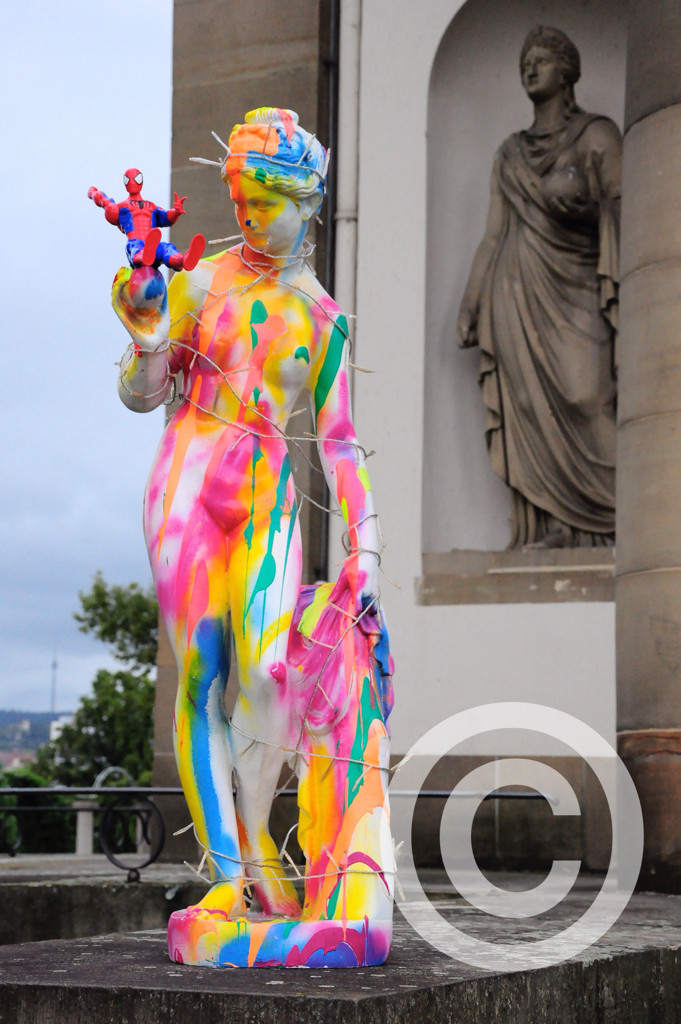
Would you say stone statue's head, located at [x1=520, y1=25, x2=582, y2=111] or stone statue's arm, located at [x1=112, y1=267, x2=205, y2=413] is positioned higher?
stone statue's head, located at [x1=520, y1=25, x2=582, y2=111]

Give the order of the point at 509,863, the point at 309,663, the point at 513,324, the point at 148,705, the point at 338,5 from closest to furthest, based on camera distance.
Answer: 1. the point at 309,663
2. the point at 509,863
3. the point at 513,324
4. the point at 338,5
5. the point at 148,705

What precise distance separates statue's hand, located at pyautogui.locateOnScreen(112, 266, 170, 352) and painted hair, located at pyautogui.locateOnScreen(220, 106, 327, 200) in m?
0.45

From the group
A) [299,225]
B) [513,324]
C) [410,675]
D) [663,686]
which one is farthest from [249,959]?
[513,324]

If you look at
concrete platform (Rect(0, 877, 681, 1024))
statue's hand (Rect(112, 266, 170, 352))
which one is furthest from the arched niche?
statue's hand (Rect(112, 266, 170, 352))

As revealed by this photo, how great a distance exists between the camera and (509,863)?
29.5 ft

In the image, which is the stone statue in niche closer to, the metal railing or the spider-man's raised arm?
the metal railing

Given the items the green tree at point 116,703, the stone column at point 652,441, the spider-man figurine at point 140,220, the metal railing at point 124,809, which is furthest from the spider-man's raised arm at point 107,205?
the green tree at point 116,703

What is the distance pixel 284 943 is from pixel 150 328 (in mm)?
1664

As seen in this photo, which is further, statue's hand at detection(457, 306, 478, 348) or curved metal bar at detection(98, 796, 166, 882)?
statue's hand at detection(457, 306, 478, 348)

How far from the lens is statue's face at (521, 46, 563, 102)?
9656 millimetres

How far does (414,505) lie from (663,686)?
113 inches

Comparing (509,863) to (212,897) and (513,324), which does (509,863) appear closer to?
(513,324)

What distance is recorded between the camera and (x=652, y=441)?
7375 mm

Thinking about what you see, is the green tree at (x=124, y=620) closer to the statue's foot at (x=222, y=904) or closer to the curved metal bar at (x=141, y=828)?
the curved metal bar at (x=141, y=828)
